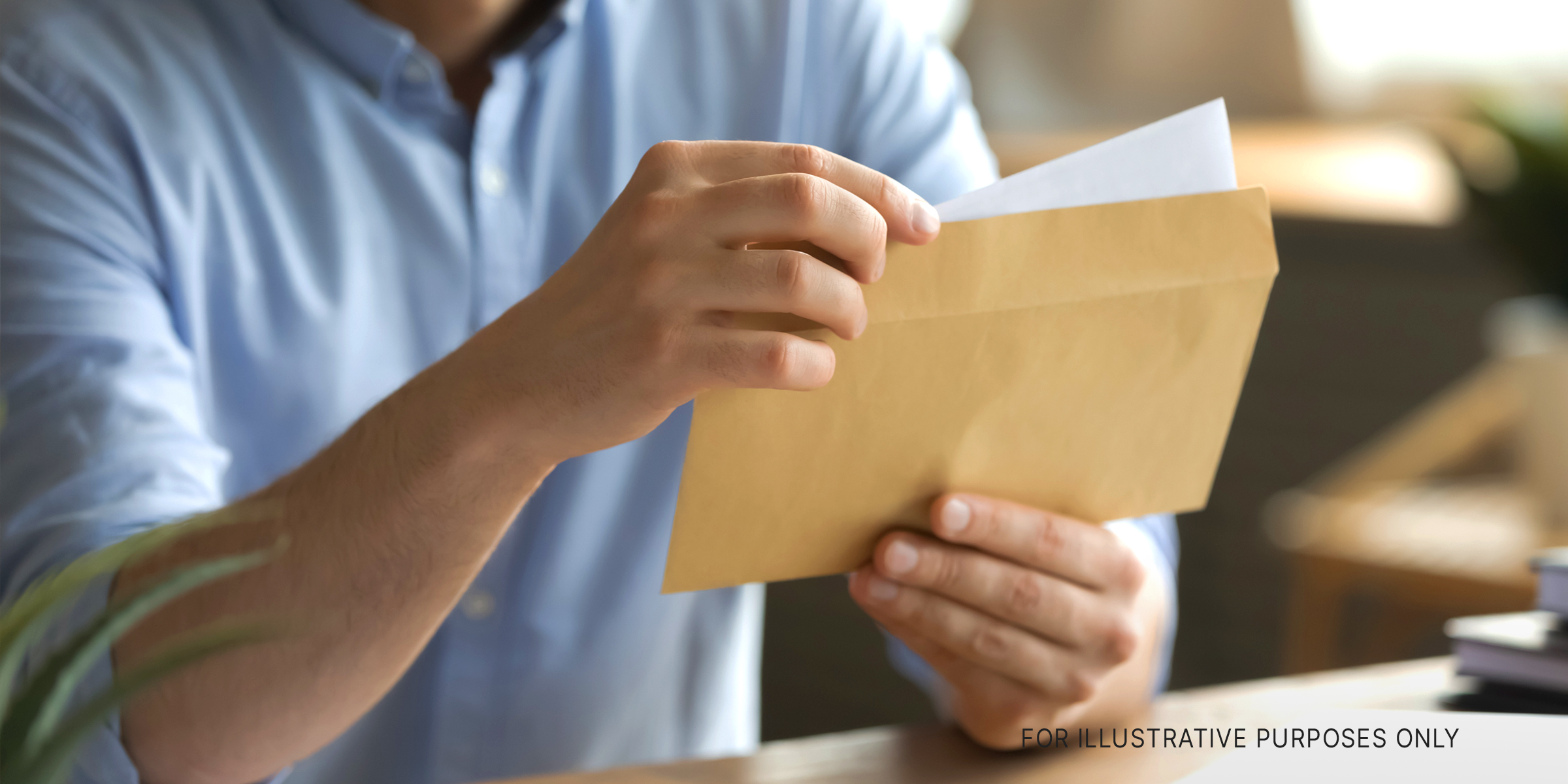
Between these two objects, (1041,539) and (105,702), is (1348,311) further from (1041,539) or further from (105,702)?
(105,702)

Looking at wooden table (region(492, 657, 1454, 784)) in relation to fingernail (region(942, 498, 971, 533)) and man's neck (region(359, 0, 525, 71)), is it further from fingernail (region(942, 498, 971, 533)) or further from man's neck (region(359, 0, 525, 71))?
man's neck (region(359, 0, 525, 71))

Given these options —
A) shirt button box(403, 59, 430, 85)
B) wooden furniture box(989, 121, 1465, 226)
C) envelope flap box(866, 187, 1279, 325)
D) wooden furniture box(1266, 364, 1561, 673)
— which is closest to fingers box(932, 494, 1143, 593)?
envelope flap box(866, 187, 1279, 325)

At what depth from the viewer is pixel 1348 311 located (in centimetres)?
201

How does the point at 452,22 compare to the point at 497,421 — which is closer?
the point at 497,421

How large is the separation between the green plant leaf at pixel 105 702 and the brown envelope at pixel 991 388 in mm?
237

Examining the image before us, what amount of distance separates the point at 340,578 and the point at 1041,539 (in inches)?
12.9

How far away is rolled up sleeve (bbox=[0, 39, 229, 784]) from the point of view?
610 mm

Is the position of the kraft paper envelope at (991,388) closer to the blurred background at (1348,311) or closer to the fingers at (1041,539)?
the fingers at (1041,539)

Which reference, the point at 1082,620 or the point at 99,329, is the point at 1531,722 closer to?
the point at 1082,620

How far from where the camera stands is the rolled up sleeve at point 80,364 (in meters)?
0.61

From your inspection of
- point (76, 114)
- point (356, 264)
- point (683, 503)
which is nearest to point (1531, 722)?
point (683, 503)

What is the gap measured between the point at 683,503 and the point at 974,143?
528 millimetres

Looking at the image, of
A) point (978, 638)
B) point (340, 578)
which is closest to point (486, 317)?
point (340, 578)

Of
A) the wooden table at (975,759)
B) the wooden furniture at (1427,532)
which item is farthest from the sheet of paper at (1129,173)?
the wooden furniture at (1427,532)
